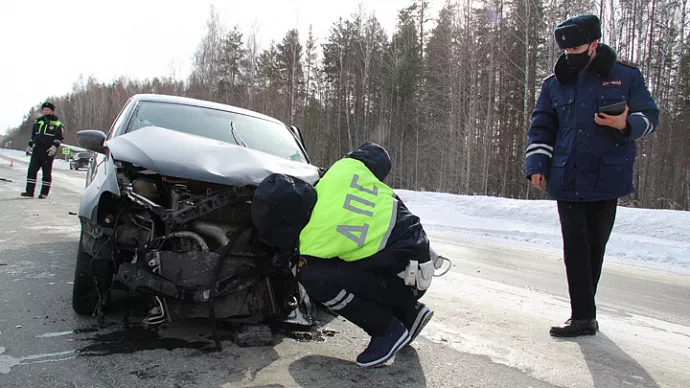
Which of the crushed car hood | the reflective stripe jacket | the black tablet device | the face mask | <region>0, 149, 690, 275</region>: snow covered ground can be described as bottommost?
<region>0, 149, 690, 275</region>: snow covered ground

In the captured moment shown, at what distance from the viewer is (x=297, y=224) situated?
7.65ft

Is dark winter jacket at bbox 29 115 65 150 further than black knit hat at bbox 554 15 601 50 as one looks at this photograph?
Yes

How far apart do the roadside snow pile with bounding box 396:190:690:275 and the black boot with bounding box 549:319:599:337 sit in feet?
12.8

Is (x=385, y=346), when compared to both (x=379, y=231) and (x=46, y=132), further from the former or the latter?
(x=46, y=132)

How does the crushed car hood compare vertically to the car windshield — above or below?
below

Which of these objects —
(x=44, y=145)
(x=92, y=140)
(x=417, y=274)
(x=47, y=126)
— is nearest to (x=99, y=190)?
(x=92, y=140)

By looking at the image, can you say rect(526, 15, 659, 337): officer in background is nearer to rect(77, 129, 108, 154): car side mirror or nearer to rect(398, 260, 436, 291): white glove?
rect(398, 260, 436, 291): white glove

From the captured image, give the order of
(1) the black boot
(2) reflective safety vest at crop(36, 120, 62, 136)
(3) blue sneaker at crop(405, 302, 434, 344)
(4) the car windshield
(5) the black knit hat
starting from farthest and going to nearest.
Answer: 1. (2) reflective safety vest at crop(36, 120, 62, 136)
2. (4) the car windshield
3. (1) the black boot
4. (5) the black knit hat
5. (3) blue sneaker at crop(405, 302, 434, 344)

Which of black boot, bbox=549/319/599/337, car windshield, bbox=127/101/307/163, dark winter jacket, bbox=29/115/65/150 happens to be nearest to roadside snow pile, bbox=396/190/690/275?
black boot, bbox=549/319/599/337

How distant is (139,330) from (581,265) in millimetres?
2782

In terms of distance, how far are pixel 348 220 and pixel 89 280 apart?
5.71 ft

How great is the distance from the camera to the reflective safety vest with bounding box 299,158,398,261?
2266mm

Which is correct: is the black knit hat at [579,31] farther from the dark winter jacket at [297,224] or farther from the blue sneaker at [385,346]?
the blue sneaker at [385,346]

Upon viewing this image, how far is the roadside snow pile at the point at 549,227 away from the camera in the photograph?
6.91 metres
